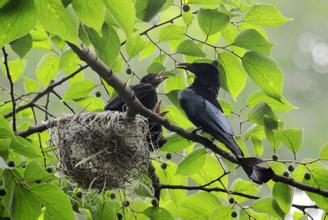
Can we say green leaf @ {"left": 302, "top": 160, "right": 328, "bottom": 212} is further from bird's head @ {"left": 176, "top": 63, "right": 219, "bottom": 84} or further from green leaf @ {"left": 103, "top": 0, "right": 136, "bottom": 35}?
green leaf @ {"left": 103, "top": 0, "right": 136, "bottom": 35}

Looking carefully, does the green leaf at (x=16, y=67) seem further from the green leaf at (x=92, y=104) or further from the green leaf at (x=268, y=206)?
the green leaf at (x=268, y=206)

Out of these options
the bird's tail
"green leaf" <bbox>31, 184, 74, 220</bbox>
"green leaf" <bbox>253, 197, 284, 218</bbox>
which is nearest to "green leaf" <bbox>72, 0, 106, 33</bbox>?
"green leaf" <bbox>31, 184, 74, 220</bbox>

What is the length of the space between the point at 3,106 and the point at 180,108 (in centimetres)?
64

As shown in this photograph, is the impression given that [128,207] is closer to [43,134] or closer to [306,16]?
[43,134]

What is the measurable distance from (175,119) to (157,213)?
1.28ft

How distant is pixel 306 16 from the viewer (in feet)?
28.0

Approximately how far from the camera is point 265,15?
2119mm

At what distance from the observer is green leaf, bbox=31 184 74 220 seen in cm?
173

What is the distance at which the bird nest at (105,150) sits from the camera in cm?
233

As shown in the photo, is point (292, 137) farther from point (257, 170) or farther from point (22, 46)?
point (22, 46)

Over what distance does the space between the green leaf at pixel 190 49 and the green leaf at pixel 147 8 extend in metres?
0.26

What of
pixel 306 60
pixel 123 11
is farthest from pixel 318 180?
pixel 306 60

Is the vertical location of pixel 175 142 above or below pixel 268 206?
above

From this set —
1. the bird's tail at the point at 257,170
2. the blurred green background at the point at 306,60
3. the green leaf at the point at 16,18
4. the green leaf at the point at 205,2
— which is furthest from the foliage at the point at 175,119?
the blurred green background at the point at 306,60
